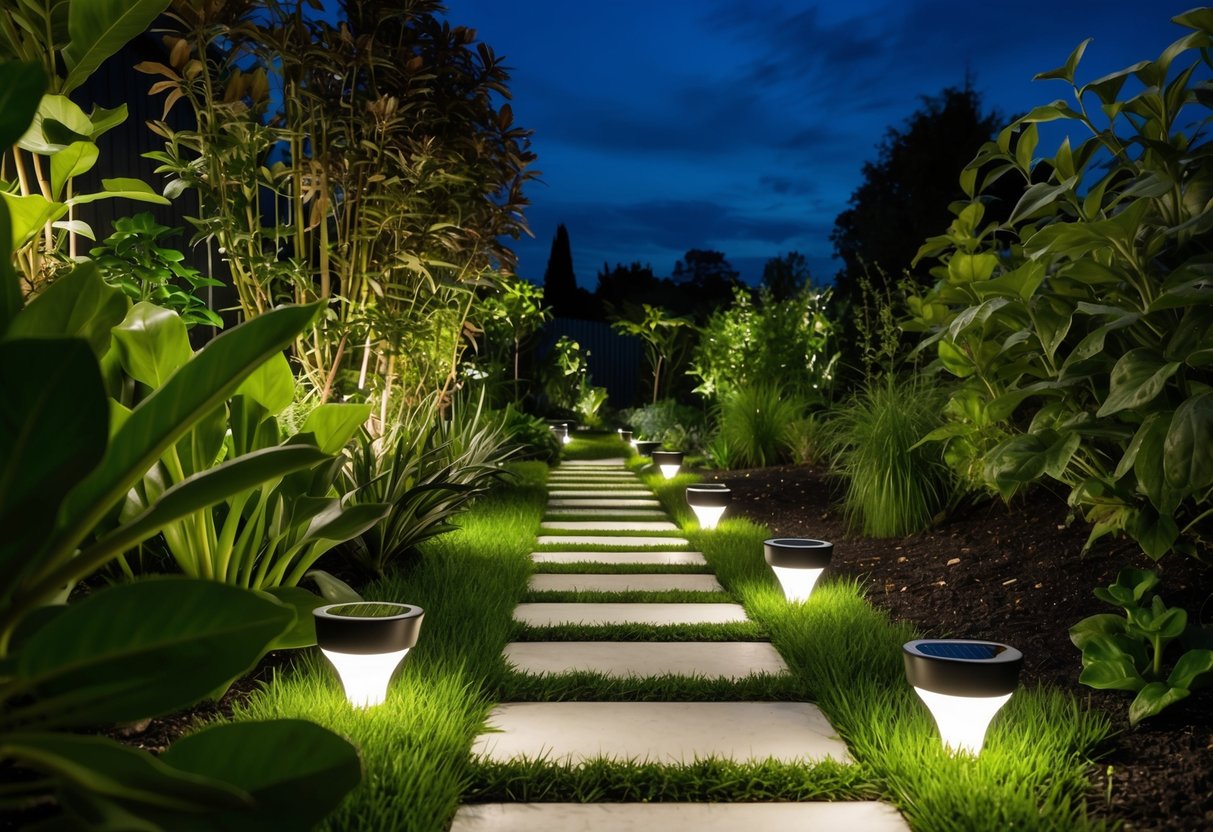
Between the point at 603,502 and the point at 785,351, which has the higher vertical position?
the point at 785,351

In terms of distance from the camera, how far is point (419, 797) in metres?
1.54

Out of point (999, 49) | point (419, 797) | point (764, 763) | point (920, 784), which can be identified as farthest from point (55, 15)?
point (999, 49)

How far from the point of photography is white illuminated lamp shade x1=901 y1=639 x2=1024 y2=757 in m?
1.74

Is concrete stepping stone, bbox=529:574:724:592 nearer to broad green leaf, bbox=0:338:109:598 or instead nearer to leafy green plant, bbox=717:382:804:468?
broad green leaf, bbox=0:338:109:598

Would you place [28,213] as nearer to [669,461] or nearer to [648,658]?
[648,658]

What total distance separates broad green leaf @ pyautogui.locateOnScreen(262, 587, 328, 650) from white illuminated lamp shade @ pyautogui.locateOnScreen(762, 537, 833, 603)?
5.77 feet

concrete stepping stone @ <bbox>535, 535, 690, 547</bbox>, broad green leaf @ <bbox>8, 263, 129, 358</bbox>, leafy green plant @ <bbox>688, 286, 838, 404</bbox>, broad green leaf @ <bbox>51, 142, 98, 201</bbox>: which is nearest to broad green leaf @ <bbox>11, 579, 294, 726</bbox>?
broad green leaf @ <bbox>8, 263, 129, 358</bbox>

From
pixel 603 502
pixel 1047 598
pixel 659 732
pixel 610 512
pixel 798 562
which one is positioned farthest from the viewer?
pixel 603 502

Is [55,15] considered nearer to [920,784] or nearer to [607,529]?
[920,784]

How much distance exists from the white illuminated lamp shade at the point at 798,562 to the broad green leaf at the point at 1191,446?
1.27 m

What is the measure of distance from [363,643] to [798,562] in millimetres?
1712

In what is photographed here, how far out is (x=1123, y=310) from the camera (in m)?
2.23

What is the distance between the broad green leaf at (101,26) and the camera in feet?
5.14

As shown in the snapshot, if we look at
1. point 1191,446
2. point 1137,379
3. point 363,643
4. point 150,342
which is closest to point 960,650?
point 1191,446
